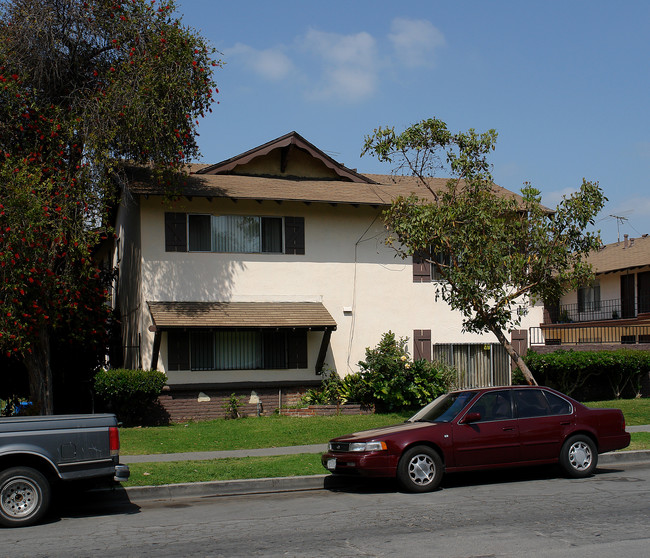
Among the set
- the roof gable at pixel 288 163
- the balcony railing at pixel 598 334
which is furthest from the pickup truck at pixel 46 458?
the balcony railing at pixel 598 334

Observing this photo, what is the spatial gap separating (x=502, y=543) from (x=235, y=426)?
1108 cm

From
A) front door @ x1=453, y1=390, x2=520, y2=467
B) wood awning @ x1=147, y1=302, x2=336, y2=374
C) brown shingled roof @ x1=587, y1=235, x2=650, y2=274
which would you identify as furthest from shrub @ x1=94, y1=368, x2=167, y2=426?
brown shingled roof @ x1=587, y1=235, x2=650, y2=274

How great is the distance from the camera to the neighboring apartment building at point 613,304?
2756 cm

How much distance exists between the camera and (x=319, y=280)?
21.0m

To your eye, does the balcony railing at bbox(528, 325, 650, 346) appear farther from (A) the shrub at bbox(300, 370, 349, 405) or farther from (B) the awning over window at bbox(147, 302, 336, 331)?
(B) the awning over window at bbox(147, 302, 336, 331)

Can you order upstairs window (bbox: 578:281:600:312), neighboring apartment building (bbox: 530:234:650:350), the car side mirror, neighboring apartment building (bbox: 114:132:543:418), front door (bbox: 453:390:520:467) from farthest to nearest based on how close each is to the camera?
upstairs window (bbox: 578:281:600:312) → neighboring apartment building (bbox: 530:234:650:350) → neighboring apartment building (bbox: 114:132:543:418) → the car side mirror → front door (bbox: 453:390:520:467)

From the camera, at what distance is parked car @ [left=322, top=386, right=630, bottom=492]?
34.3 ft

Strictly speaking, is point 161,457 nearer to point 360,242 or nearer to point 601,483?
point 601,483

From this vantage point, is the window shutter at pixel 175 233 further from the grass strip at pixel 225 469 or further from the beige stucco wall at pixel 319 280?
the grass strip at pixel 225 469

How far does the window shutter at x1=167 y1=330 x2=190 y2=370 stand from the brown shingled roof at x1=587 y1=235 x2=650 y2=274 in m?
19.1

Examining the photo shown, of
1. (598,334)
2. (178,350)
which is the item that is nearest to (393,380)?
(178,350)

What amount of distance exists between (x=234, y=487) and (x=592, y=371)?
13.3 meters

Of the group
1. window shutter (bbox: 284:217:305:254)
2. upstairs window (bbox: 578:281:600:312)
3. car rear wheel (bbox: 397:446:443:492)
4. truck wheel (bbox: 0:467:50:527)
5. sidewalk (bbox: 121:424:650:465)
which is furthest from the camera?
upstairs window (bbox: 578:281:600:312)

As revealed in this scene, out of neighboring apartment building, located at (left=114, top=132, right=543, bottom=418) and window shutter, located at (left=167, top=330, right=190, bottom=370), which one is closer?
window shutter, located at (left=167, top=330, right=190, bottom=370)
